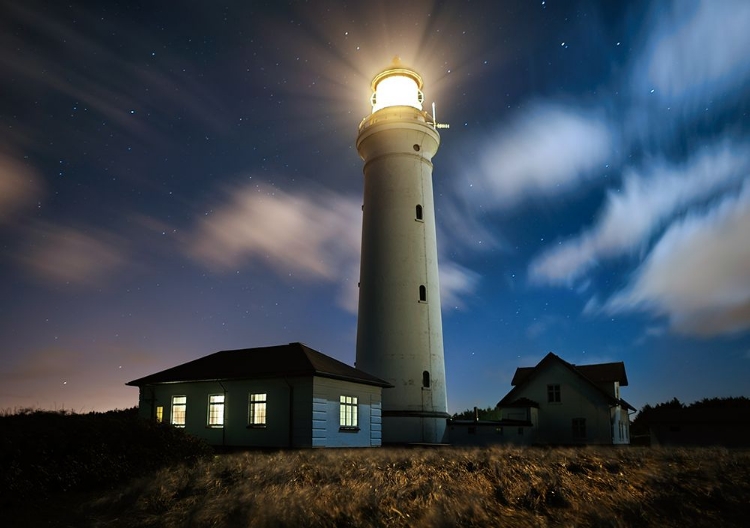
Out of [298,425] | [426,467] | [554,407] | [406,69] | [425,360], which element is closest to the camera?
[426,467]

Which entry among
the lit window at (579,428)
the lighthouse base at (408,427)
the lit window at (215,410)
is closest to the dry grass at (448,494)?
the lit window at (215,410)

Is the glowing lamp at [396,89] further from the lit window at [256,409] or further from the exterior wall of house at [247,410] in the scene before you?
the lit window at [256,409]

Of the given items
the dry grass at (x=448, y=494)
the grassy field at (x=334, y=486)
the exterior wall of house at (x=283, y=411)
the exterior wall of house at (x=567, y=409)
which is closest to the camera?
the dry grass at (x=448, y=494)

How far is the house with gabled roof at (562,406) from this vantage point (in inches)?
1439

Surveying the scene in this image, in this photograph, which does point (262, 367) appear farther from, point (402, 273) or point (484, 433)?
point (484, 433)

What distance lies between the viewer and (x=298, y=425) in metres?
23.9

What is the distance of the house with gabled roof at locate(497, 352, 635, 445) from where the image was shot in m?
36.6

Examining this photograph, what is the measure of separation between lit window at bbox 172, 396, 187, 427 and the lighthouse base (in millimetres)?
9312

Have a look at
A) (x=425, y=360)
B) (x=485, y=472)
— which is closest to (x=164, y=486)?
(x=485, y=472)

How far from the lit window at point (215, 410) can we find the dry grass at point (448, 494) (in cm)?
1186

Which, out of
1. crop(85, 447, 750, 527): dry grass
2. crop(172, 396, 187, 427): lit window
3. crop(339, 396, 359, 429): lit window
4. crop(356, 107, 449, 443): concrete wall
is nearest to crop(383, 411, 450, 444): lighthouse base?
crop(356, 107, 449, 443): concrete wall

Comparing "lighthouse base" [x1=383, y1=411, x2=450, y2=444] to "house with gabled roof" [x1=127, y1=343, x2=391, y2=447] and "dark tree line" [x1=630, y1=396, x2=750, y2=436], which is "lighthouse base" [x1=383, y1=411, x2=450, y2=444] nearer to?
"house with gabled roof" [x1=127, y1=343, x2=391, y2=447]

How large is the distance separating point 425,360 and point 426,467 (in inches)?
663

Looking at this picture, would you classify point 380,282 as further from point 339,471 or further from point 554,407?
point 339,471
